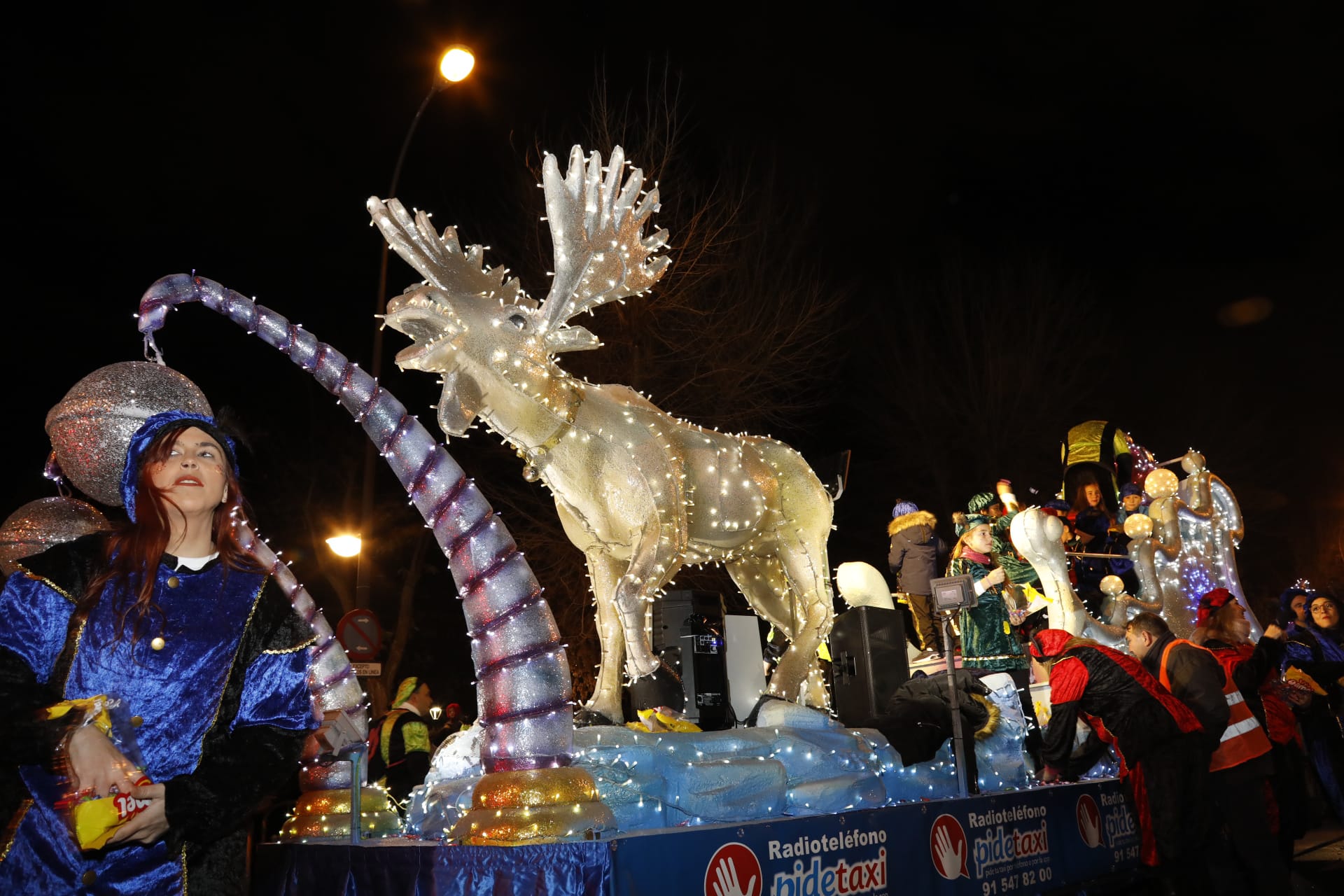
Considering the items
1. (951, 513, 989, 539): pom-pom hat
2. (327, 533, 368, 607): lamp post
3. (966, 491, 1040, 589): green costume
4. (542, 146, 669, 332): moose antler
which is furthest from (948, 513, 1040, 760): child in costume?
(327, 533, 368, 607): lamp post

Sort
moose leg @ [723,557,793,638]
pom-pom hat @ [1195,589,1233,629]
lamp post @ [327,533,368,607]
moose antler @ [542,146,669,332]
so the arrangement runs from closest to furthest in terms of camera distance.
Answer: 1. moose antler @ [542,146,669,332]
2. moose leg @ [723,557,793,638]
3. pom-pom hat @ [1195,589,1233,629]
4. lamp post @ [327,533,368,607]

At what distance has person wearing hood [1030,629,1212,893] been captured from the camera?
512cm

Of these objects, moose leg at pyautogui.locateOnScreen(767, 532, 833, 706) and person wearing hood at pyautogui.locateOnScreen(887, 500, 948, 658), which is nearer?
moose leg at pyautogui.locateOnScreen(767, 532, 833, 706)

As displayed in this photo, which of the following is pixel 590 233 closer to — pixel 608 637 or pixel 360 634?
pixel 608 637

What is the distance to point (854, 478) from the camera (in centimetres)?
2011

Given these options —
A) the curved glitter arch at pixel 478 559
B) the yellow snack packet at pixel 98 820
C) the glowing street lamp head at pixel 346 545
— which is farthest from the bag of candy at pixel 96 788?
the glowing street lamp head at pixel 346 545

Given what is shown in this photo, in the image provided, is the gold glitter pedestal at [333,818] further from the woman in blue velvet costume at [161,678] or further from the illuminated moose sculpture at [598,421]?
the woman in blue velvet costume at [161,678]

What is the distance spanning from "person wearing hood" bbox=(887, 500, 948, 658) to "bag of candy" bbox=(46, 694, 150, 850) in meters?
6.63

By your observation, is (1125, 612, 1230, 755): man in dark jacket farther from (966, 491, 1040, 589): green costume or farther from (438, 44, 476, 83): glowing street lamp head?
(438, 44, 476, 83): glowing street lamp head

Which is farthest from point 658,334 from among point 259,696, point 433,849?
point 259,696

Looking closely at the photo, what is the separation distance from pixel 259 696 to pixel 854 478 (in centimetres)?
1833

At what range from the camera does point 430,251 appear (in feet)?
13.9

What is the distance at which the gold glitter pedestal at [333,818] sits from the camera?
416 centimetres

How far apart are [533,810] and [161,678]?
147cm
